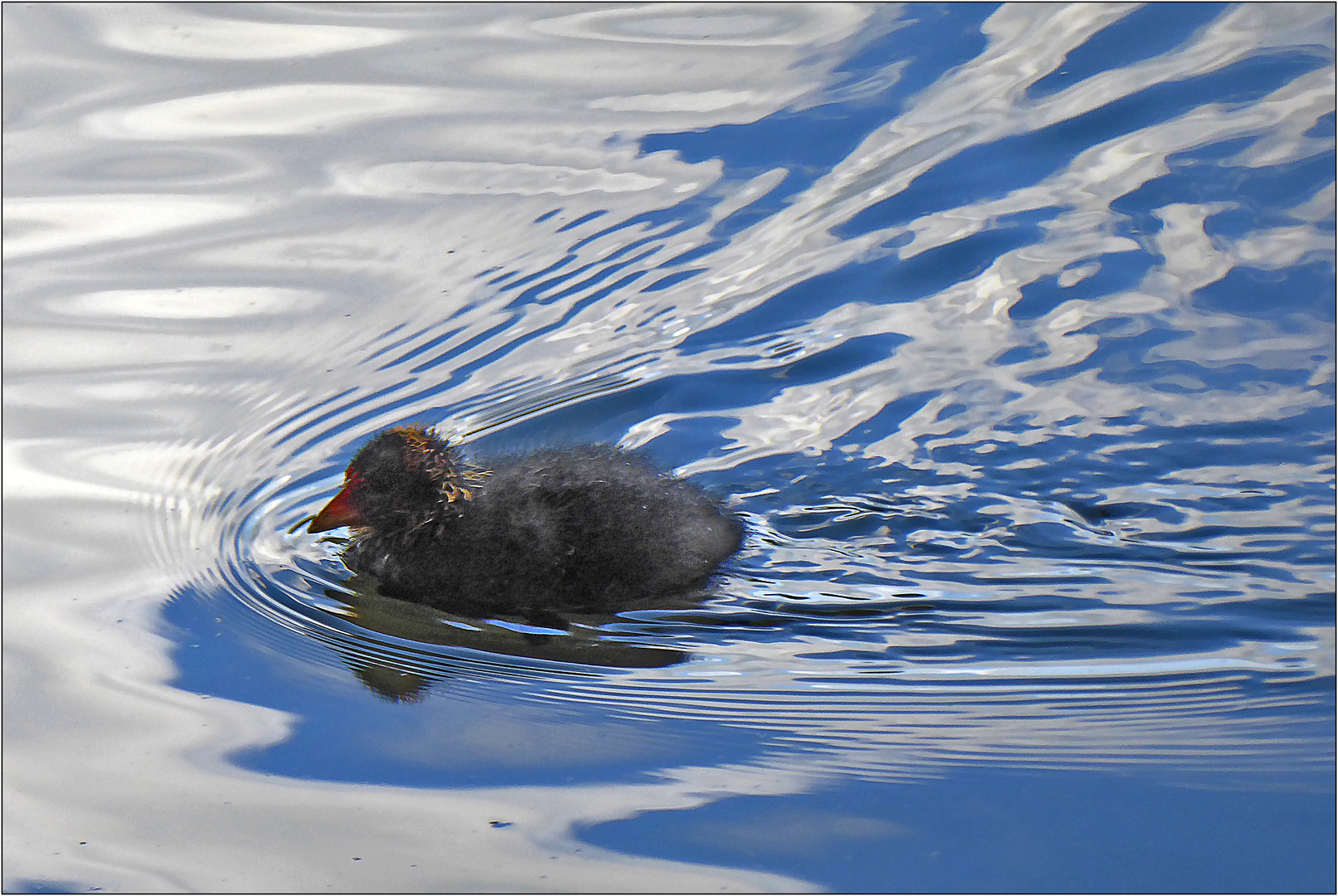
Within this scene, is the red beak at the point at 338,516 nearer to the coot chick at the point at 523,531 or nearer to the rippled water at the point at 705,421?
the coot chick at the point at 523,531

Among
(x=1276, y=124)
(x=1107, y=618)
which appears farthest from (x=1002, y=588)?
(x=1276, y=124)

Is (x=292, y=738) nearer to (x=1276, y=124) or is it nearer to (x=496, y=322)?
(x=496, y=322)

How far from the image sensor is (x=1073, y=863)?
2.70 m

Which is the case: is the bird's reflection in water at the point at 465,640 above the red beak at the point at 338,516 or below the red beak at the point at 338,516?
below

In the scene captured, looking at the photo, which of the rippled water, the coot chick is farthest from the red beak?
the rippled water

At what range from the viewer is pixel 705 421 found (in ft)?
15.9

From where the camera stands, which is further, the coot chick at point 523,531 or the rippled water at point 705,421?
the coot chick at point 523,531

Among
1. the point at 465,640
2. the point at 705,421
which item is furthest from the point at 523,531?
the point at 705,421

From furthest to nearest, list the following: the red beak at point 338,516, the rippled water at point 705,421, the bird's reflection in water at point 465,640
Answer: the red beak at point 338,516 → the bird's reflection in water at point 465,640 → the rippled water at point 705,421

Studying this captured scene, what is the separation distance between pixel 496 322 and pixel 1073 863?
323cm

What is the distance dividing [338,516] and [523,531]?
54 centimetres

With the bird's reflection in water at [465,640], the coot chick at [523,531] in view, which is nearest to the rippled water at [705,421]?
the bird's reflection in water at [465,640]

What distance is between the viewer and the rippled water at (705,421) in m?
2.91

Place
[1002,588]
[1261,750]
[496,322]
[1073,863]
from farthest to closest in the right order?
[496,322] → [1002,588] → [1261,750] → [1073,863]
